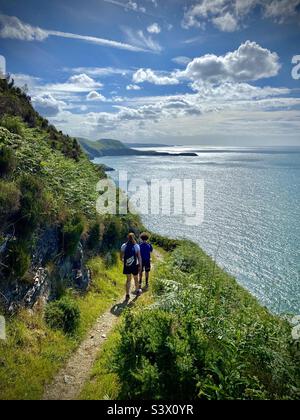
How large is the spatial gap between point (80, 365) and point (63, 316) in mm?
1810

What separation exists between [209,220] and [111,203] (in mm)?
41086

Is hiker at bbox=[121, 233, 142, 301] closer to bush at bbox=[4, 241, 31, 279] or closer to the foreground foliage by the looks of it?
bush at bbox=[4, 241, 31, 279]

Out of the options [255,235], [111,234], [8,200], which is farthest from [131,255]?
[255,235]

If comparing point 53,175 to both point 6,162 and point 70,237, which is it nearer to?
point 6,162

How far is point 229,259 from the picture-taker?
4250 cm

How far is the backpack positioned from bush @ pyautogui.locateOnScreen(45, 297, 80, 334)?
261 cm

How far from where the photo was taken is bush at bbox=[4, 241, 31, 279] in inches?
352

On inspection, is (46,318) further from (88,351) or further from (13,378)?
(13,378)

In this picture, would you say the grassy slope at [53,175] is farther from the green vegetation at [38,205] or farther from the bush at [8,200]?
the bush at [8,200]

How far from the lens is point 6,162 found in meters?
11.2

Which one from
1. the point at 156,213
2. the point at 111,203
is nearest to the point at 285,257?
the point at 111,203

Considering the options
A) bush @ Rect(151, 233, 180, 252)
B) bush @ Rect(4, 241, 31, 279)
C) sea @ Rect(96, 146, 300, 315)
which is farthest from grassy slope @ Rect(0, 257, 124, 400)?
bush @ Rect(151, 233, 180, 252)

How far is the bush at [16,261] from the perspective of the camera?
8930mm

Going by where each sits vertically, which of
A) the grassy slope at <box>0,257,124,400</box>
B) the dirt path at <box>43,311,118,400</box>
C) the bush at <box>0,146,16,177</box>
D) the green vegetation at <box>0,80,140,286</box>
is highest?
the bush at <box>0,146,16,177</box>
